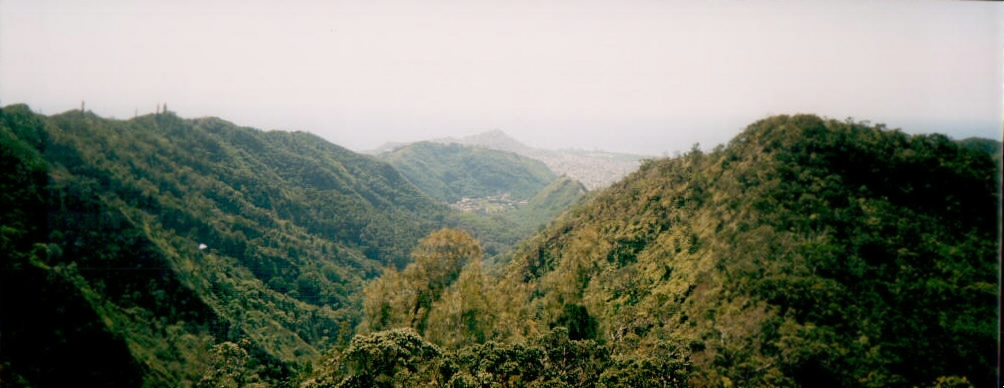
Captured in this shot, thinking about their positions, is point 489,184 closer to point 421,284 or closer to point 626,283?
point 626,283

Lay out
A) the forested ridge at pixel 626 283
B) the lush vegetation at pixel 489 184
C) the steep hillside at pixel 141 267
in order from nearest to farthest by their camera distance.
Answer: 1. the forested ridge at pixel 626 283
2. the steep hillside at pixel 141 267
3. the lush vegetation at pixel 489 184

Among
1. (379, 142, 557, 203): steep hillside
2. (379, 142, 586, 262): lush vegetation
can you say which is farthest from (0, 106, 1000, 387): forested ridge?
(379, 142, 557, 203): steep hillside

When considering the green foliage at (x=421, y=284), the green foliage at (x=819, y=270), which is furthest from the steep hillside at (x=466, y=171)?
the green foliage at (x=819, y=270)

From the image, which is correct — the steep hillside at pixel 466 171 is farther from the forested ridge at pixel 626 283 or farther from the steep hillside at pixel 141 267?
the forested ridge at pixel 626 283

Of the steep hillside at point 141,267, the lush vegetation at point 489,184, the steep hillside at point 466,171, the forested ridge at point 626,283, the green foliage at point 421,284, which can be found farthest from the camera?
the steep hillside at point 466,171

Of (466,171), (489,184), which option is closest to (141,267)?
(489,184)

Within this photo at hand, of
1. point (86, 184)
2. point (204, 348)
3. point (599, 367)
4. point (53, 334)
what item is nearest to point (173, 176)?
point (86, 184)
